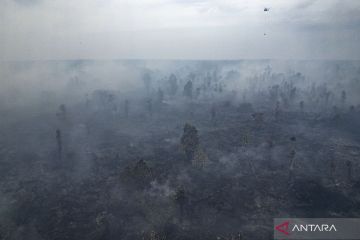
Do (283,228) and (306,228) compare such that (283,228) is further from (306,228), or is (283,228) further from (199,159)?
(199,159)

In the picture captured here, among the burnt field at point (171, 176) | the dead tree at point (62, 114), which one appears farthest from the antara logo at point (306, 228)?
the dead tree at point (62, 114)

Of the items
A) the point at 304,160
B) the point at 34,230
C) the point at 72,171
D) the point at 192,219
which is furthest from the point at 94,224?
the point at 304,160

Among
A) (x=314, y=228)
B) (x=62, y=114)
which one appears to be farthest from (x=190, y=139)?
(x=62, y=114)

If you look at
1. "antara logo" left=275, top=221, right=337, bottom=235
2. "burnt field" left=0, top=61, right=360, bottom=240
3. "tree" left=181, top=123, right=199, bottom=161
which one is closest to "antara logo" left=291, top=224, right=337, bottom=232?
"antara logo" left=275, top=221, right=337, bottom=235

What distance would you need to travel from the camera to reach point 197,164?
91.4 meters

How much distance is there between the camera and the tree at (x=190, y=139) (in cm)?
8722

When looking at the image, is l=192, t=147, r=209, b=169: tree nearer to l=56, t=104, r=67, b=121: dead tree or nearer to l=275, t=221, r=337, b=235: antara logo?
l=275, t=221, r=337, b=235: antara logo

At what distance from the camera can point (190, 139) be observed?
8825 centimetres

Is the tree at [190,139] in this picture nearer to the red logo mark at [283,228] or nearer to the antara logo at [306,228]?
the red logo mark at [283,228]

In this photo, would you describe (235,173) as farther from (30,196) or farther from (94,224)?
(30,196)

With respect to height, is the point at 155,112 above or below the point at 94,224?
above

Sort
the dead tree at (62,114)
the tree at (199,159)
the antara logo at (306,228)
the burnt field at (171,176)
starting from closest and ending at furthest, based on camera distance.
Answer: the antara logo at (306,228)
the burnt field at (171,176)
the tree at (199,159)
the dead tree at (62,114)

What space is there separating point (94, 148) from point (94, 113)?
6088cm

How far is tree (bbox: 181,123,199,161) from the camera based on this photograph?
8722 cm
